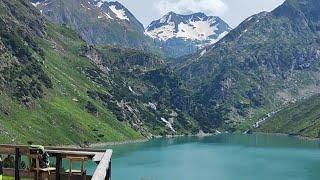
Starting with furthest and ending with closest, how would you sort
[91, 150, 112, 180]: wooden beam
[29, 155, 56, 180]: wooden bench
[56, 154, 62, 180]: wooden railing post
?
1. [29, 155, 56, 180]: wooden bench
2. [56, 154, 62, 180]: wooden railing post
3. [91, 150, 112, 180]: wooden beam

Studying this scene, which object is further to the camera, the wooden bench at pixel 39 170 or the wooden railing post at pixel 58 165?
the wooden bench at pixel 39 170

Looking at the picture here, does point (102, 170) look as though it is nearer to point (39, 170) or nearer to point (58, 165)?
point (58, 165)

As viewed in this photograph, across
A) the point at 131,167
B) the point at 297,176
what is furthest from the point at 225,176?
the point at 131,167

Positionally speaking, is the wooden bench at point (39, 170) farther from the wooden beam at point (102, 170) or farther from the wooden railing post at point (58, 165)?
the wooden beam at point (102, 170)

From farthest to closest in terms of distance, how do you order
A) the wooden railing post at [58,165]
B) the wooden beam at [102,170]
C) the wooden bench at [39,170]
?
the wooden bench at [39,170]
the wooden railing post at [58,165]
the wooden beam at [102,170]

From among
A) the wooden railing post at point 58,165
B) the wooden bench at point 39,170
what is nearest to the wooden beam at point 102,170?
the wooden railing post at point 58,165

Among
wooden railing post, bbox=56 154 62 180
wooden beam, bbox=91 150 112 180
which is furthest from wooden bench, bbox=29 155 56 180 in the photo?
wooden beam, bbox=91 150 112 180

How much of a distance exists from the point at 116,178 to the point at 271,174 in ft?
193

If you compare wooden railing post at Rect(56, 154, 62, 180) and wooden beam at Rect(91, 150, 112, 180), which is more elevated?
wooden beam at Rect(91, 150, 112, 180)

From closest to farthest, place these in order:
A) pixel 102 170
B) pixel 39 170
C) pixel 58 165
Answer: pixel 102 170 → pixel 58 165 → pixel 39 170

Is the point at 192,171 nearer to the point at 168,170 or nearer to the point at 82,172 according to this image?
the point at 168,170

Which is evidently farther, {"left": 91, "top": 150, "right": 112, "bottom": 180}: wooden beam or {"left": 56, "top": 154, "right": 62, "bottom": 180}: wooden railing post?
{"left": 56, "top": 154, "right": 62, "bottom": 180}: wooden railing post

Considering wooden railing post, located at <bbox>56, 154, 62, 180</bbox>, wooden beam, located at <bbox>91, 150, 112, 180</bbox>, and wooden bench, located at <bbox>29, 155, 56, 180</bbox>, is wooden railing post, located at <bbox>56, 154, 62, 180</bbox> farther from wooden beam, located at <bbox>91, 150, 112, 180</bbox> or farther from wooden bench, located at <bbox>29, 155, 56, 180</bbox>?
wooden beam, located at <bbox>91, 150, 112, 180</bbox>

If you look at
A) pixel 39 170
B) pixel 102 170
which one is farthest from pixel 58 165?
pixel 102 170
